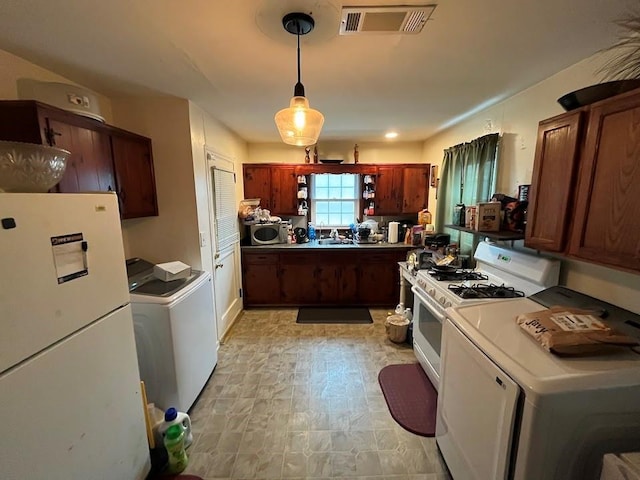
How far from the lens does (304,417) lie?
1990 millimetres

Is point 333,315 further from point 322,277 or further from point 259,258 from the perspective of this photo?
point 259,258

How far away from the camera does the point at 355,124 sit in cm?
323

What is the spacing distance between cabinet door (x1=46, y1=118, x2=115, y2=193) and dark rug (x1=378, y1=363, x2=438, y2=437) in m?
2.63

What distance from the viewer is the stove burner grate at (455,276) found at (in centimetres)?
236

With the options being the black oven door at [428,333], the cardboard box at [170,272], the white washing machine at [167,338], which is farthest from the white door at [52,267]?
the black oven door at [428,333]

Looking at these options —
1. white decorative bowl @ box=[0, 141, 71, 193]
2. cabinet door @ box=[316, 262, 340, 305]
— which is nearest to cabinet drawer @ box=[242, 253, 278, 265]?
cabinet door @ box=[316, 262, 340, 305]

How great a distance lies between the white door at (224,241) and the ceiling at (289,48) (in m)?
0.84

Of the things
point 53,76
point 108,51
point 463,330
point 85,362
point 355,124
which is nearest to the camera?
point 85,362

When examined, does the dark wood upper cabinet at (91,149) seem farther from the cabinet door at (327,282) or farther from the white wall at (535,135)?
the white wall at (535,135)

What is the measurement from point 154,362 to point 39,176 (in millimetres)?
1308

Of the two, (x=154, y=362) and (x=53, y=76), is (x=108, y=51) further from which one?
(x=154, y=362)

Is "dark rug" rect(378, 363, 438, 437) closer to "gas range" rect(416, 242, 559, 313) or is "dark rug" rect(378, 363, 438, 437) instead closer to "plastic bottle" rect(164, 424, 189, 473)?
"gas range" rect(416, 242, 559, 313)

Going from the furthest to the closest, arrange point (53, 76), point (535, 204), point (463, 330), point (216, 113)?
1. point (216, 113)
2. point (53, 76)
3. point (535, 204)
4. point (463, 330)

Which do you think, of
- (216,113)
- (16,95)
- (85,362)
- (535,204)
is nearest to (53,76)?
(16,95)
